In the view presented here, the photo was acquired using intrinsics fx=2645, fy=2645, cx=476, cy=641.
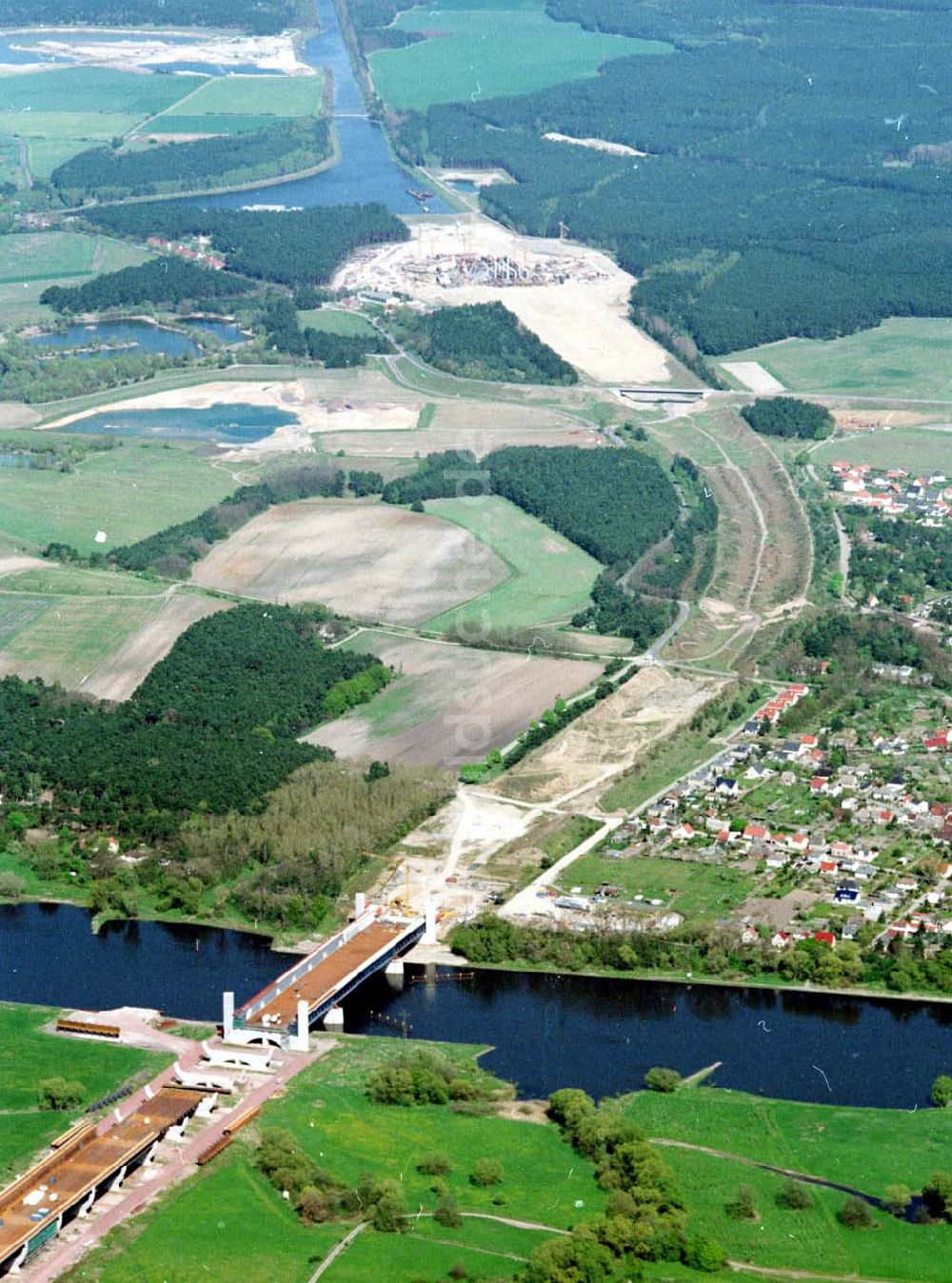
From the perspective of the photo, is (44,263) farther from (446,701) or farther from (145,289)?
(446,701)

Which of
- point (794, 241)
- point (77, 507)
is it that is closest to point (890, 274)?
point (794, 241)

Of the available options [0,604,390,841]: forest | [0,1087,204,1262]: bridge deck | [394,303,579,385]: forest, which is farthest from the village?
[394,303,579,385]: forest

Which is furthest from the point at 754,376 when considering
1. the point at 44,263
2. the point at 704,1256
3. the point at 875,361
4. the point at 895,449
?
the point at 704,1256

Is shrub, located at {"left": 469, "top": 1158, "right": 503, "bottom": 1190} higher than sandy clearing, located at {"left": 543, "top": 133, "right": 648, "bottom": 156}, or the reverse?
sandy clearing, located at {"left": 543, "top": 133, "right": 648, "bottom": 156}

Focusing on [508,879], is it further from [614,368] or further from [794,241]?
[794,241]

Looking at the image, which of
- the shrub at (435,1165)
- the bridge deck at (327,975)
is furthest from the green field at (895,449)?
the shrub at (435,1165)

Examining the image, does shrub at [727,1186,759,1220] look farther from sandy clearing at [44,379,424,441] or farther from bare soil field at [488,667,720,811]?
sandy clearing at [44,379,424,441]
